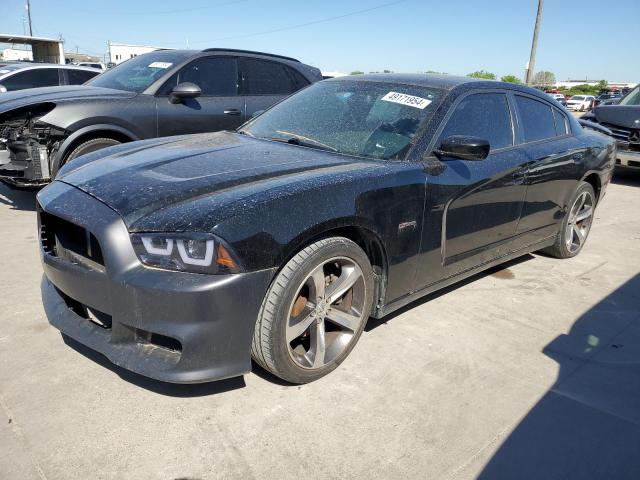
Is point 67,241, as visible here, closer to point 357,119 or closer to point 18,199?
point 357,119

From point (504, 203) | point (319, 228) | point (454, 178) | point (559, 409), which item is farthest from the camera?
point (504, 203)

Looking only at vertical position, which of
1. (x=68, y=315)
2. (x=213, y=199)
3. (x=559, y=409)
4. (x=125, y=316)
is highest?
(x=213, y=199)

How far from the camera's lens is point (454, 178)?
10.4 feet

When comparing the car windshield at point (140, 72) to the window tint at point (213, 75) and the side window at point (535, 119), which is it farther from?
the side window at point (535, 119)

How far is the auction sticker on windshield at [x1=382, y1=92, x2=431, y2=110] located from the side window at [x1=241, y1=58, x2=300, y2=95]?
129 inches

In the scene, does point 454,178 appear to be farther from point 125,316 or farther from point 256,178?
point 125,316

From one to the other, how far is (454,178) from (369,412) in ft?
4.89

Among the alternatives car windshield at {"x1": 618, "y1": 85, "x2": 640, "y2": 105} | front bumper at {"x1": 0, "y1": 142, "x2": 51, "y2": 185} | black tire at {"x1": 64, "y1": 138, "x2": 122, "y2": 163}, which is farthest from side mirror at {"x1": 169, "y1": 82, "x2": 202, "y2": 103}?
car windshield at {"x1": 618, "y1": 85, "x2": 640, "y2": 105}

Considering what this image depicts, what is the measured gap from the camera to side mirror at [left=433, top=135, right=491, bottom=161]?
9.80 feet

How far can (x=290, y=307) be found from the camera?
2.39m

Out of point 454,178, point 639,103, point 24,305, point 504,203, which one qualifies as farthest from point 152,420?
point 639,103

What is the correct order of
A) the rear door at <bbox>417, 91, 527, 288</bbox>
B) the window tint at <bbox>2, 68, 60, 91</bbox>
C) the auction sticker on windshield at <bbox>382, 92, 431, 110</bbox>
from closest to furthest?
the rear door at <bbox>417, 91, 527, 288</bbox> → the auction sticker on windshield at <bbox>382, 92, 431, 110</bbox> → the window tint at <bbox>2, 68, 60, 91</bbox>

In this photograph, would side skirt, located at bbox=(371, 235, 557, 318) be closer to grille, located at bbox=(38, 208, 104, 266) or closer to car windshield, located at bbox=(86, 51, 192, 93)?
grille, located at bbox=(38, 208, 104, 266)

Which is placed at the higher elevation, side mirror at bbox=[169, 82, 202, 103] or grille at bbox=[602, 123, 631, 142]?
side mirror at bbox=[169, 82, 202, 103]
